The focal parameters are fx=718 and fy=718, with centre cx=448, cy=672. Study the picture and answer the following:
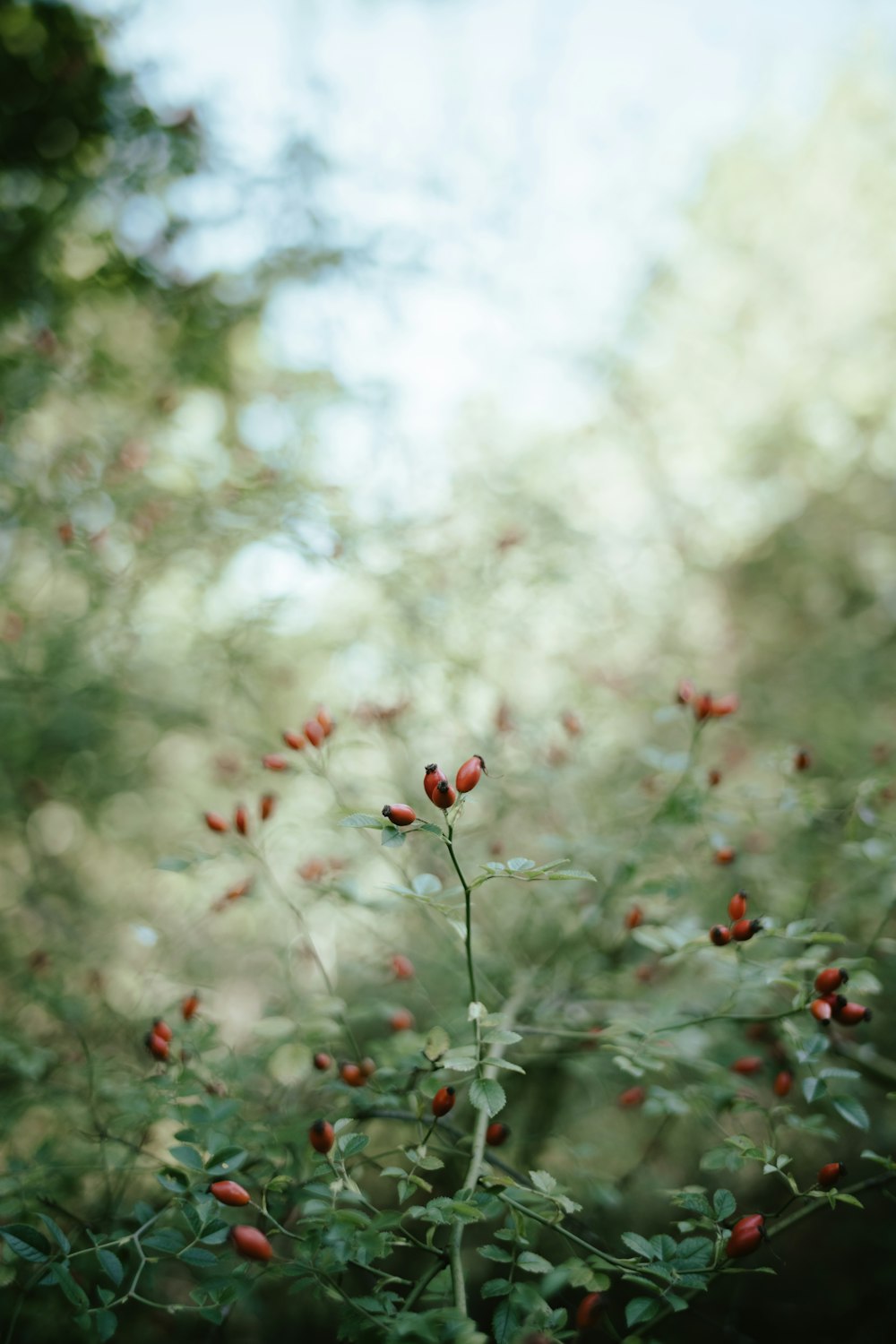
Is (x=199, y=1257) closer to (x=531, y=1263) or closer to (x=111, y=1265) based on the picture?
(x=111, y=1265)

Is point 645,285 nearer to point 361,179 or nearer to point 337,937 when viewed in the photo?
point 361,179

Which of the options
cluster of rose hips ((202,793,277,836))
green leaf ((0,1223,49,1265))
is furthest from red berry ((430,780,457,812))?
green leaf ((0,1223,49,1265))

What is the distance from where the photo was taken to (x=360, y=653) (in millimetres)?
2234

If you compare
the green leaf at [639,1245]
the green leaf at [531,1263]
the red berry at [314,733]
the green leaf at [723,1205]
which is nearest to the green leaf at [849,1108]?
the green leaf at [723,1205]

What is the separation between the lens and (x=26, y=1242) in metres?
0.87

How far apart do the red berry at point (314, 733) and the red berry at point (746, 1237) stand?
32.3 inches

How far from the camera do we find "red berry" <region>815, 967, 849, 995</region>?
3.00ft

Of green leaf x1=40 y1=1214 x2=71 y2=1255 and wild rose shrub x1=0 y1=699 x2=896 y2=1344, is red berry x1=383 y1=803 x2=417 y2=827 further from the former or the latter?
green leaf x1=40 y1=1214 x2=71 y2=1255

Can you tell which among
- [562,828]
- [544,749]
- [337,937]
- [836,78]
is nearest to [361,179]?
[544,749]

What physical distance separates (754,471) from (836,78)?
10.4 feet

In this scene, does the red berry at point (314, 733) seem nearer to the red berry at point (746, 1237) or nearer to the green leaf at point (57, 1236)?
the green leaf at point (57, 1236)

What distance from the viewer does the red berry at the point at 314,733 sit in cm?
114

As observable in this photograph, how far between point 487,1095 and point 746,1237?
0.33 meters

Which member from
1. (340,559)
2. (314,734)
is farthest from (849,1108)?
(340,559)
